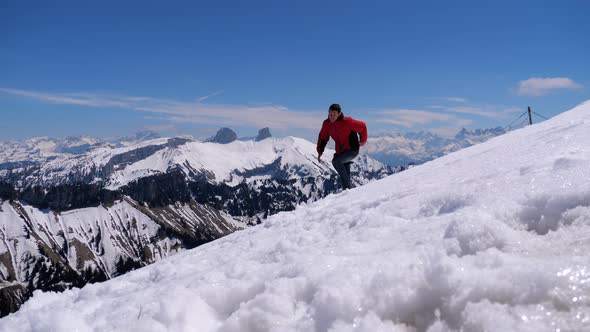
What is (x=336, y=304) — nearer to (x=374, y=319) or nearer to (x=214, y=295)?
(x=374, y=319)

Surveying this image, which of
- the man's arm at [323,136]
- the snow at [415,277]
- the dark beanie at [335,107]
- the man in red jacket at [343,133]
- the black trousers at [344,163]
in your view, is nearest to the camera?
the snow at [415,277]

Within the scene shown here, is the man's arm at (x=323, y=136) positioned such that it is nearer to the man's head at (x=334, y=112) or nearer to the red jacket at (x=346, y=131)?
the red jacket at (x=346, y=131)

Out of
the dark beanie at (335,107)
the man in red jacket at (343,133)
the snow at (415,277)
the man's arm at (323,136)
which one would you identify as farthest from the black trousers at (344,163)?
the snow at (415,277)

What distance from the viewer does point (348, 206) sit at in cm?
973

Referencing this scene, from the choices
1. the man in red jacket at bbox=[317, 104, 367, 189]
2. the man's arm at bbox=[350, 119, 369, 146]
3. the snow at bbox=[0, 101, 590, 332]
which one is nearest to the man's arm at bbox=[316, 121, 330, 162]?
the man in red jacket at bbox=[317, 104, 367, 189]

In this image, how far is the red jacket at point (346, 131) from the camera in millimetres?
16812

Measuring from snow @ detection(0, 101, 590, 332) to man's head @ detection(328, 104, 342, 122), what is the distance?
8.97m

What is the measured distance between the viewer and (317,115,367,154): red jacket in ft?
55.2

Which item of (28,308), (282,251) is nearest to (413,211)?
(282,251)

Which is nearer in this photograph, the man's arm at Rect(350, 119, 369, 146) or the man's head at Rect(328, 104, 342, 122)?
the man's head at Rect(328, 104, 342, 122)

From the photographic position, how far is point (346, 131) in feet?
55.5

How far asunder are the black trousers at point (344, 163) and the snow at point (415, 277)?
919 cm

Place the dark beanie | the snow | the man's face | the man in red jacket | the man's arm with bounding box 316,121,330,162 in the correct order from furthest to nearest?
the man's arm with bounding box 316,121,330,162 < the man in red jacket < the man's face < the dark beanie < the snow

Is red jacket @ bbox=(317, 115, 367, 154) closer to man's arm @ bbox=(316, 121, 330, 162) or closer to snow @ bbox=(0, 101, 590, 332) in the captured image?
man's arm @ bbox=(316, 121, 330, 162)
